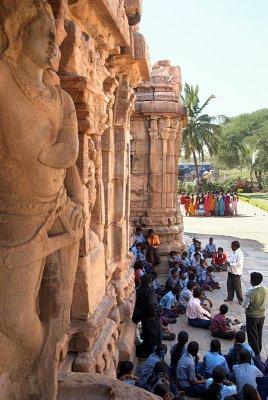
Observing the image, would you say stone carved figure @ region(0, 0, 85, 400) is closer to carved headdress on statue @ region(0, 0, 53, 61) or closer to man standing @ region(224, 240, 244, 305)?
carved headdress on statue @ region(0, 0, 53, 61)

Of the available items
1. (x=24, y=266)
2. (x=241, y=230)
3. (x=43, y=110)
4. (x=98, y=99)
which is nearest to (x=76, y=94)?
(x=98, y=99)

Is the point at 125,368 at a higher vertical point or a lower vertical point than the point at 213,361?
higher

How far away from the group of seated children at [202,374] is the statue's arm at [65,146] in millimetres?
2642

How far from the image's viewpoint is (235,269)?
8102 mm

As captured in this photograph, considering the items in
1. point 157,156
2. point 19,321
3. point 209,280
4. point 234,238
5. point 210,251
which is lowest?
point 234,238

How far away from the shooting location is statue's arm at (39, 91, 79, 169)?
93.0 inches

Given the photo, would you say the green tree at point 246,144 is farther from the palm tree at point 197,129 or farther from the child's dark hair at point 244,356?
the child's dark hair at point 244,356

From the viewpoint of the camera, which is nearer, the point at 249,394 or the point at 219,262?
the point at 249,394

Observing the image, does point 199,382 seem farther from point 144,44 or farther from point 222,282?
point 222,282

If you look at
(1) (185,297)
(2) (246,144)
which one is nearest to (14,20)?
(1) (185,297)

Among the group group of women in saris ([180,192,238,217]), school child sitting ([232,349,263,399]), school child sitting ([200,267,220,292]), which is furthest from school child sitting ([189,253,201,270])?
group of women in saris ([180,192,238,217])

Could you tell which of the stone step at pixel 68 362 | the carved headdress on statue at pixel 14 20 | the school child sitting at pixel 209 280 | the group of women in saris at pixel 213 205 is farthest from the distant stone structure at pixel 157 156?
the group of women in saris at pixel 213 205

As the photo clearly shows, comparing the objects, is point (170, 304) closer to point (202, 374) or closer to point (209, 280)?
point (209, 280)

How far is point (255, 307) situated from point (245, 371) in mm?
1361
